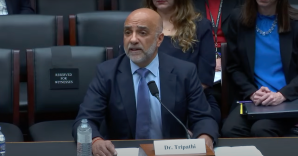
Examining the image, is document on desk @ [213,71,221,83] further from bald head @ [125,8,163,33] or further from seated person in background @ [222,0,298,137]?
bald head @ [125,8,163,33]

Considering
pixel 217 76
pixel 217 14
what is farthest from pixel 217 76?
pixel 217 14

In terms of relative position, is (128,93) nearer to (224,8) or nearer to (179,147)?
(179,147)

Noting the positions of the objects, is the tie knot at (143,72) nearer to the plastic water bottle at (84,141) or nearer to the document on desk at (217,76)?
the plastic water bottle at (84,141)

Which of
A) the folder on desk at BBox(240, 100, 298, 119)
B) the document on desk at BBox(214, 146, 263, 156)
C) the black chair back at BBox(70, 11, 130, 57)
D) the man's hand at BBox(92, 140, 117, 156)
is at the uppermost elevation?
the black chair back at BBox(70, 11, 130, 57)

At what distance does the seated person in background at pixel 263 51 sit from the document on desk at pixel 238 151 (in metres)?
0.83

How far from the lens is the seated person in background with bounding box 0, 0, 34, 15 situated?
3.42 m

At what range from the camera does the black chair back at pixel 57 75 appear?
269 cm

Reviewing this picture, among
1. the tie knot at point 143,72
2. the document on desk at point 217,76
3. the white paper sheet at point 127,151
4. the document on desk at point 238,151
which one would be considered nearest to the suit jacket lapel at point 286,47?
the document on desk at point 217,76

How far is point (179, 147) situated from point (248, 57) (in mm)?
1347

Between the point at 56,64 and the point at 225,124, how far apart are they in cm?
94

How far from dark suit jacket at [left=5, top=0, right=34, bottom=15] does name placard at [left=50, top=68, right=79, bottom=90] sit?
944mm

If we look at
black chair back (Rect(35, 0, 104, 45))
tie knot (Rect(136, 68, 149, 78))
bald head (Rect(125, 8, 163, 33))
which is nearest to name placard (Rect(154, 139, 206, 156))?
tie knot (Rect(136, 68, 149, 78))

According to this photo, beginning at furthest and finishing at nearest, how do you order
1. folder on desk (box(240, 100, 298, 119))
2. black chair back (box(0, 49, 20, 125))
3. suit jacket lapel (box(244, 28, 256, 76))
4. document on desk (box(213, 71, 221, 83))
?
document on desk (box(213, 71, 221, 83)) → suit jacket lapel (box(244, 28, 256, 76)) → black chair back (box(0, 49, 20, 125)) → folder on desk (box(240, 100, 298, 119))

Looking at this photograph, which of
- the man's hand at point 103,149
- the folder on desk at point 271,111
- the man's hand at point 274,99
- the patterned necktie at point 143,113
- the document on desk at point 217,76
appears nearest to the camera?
the man's hand at point 103,149
